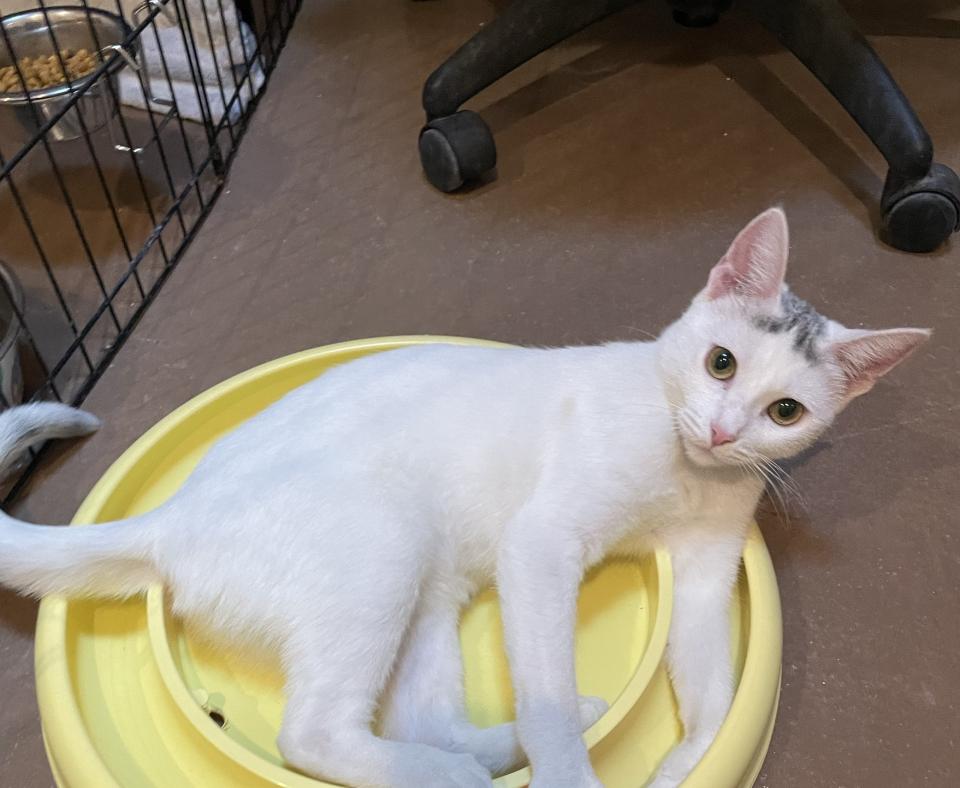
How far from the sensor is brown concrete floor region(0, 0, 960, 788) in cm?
114

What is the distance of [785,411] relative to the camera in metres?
0.93

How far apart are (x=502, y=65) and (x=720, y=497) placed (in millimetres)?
1169

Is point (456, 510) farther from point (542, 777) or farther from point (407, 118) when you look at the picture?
point (407, 118)

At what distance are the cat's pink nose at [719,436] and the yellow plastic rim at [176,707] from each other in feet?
0.80

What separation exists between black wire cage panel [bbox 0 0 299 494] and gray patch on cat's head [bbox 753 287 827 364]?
1066 millimetres

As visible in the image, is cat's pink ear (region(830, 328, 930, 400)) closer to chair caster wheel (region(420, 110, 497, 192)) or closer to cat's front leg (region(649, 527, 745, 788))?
cat's front leg (region(649, 527, 745, 788))

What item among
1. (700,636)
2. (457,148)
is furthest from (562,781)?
(457,148)

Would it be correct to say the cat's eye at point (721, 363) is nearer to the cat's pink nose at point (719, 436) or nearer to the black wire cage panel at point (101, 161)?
the cat's pink nose at point (719, 436)

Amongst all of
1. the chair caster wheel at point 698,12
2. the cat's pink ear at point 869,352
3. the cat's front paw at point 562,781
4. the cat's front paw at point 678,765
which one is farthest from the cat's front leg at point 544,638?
the chair caster wheel at point 698,12

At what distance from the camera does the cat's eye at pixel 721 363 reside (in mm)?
939

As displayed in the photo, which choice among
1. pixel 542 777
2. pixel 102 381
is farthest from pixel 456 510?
pixel 102 381

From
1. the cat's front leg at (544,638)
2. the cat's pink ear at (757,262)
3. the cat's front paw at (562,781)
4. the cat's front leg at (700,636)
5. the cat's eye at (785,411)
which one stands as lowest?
the cat's front leg at (700,636)

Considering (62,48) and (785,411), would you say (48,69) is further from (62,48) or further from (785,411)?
(785,411)

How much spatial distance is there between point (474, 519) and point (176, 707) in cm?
40
